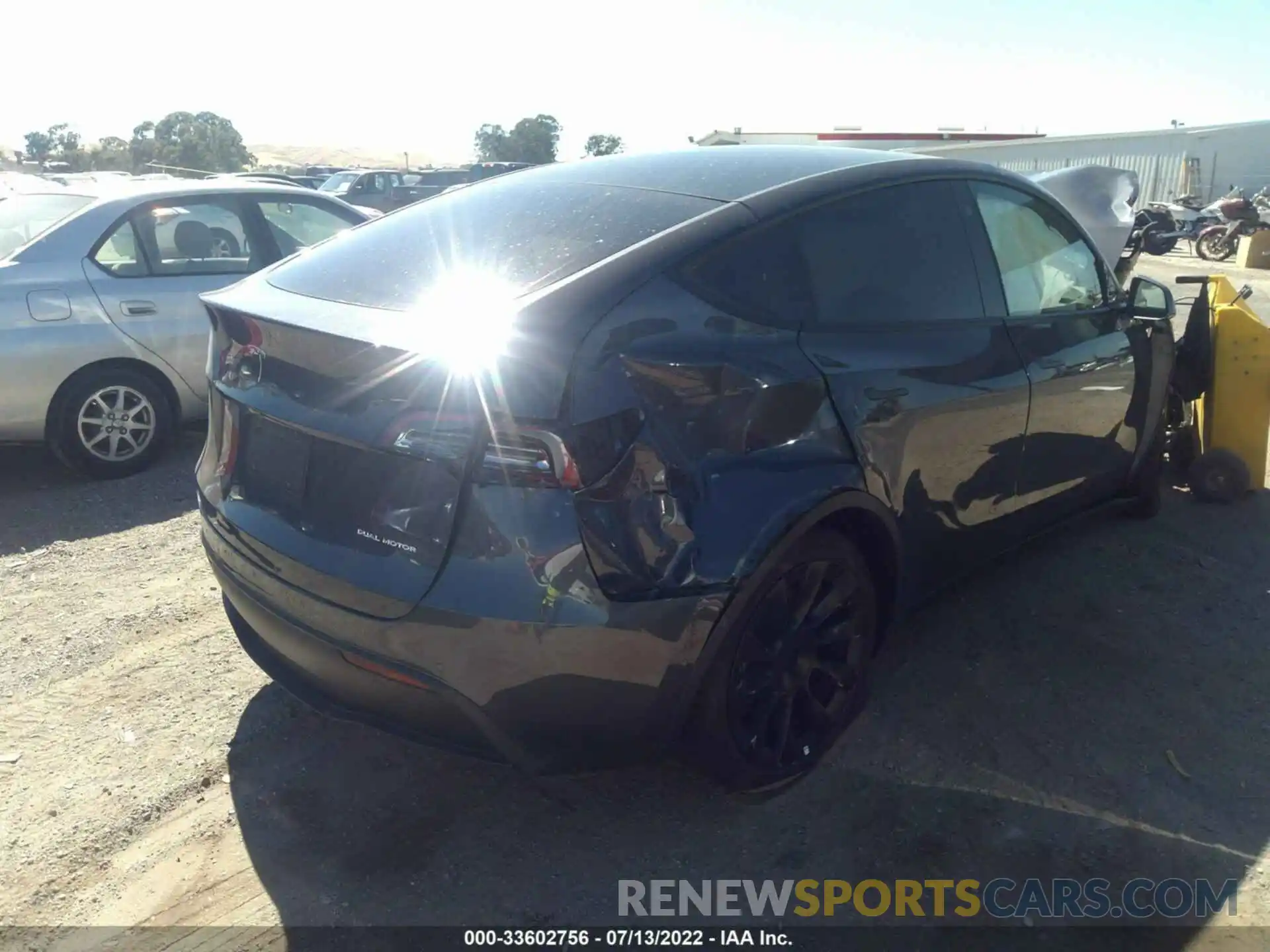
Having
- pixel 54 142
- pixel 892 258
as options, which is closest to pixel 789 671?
pixel 892 258

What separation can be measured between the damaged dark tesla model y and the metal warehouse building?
83.0ft

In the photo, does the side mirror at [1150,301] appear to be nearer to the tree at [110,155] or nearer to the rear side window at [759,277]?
the rear side window at [759,277]

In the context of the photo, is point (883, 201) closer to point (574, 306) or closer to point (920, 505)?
point (920, 505)

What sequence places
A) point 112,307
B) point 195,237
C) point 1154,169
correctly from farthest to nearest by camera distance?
1. point 1154,169
2. point 195,237
3. point 112,307

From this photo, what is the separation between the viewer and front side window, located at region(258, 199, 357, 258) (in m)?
6.41

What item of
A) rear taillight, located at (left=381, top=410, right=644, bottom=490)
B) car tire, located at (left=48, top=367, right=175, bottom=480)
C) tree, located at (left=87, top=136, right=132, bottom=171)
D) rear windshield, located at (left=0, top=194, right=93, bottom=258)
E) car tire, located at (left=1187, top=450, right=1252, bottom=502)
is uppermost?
tree, located at (left=87, top=136, right=132, bottom=171)

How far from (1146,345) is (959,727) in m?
2.12

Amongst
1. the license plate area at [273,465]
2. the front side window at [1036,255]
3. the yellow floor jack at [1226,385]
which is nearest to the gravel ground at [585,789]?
the license plate area at [273,465]

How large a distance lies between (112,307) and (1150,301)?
5.18 metres

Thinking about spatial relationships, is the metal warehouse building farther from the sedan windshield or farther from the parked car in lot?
the parked car in lot

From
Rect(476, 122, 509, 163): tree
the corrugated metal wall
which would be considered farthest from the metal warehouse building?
Rect(476, 122, 509, 163): tree

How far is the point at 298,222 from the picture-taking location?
260 inches

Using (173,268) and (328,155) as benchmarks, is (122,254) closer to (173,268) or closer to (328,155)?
(173,268)

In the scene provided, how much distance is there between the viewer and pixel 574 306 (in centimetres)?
238
